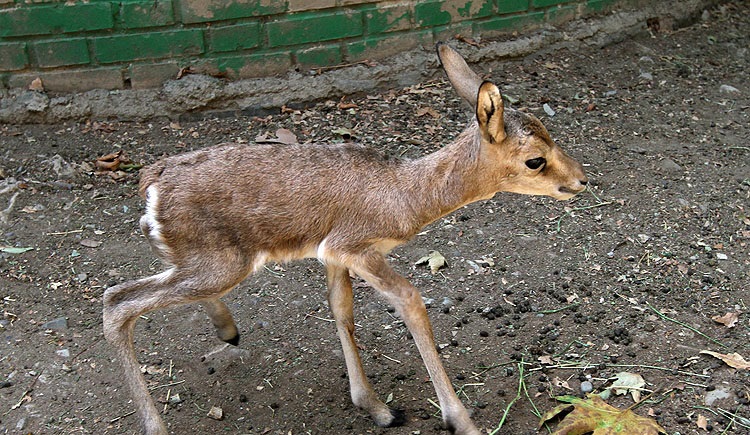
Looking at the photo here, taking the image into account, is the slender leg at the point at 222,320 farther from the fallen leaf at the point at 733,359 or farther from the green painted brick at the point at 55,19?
the green painted brick at the point at 55,19

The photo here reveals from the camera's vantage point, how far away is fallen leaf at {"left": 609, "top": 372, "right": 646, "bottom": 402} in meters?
4.61

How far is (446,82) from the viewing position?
7750 mm

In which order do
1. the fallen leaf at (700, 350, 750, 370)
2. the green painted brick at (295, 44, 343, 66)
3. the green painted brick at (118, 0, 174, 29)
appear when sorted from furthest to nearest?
the green painted brick at (295, 44, 343, 66) → the green painted brick at (118, 0, 174, 29) → the fallen leaf at (700, 350, 750, 370)

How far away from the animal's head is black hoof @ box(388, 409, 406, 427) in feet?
4.11

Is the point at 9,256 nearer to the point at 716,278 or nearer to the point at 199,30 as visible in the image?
the point at 199,30

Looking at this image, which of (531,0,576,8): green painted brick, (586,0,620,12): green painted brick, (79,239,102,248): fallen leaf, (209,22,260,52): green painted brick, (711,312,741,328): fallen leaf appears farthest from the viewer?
(586,0,620,12): green painted brick

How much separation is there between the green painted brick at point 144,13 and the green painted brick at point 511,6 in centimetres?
290

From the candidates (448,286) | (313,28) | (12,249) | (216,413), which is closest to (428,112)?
(313,28)

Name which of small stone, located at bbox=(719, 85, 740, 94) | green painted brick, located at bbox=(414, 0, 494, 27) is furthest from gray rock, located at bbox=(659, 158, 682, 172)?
green painted brick, located at bbox=(414, 0, 494, 27)

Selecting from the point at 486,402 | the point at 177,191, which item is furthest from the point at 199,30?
the point at 486,402

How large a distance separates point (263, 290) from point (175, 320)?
0.59 meters

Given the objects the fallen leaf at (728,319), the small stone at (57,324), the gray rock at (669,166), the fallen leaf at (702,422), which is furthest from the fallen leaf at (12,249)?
the gray rock at (669,166)

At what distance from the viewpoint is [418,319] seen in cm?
432

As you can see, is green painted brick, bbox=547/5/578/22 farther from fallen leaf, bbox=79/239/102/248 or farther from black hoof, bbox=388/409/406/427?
black hoof, bbox=388/409/406/427
